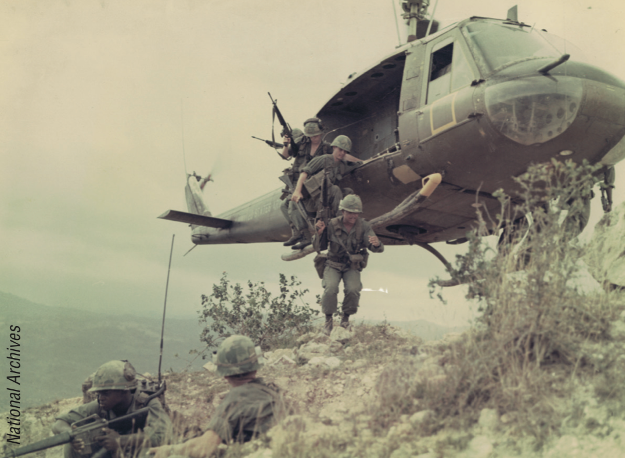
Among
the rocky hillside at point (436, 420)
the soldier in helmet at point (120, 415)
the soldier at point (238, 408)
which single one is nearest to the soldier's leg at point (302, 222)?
the rocky hillside at point (436, 420)

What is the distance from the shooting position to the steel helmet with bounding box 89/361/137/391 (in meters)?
3.86

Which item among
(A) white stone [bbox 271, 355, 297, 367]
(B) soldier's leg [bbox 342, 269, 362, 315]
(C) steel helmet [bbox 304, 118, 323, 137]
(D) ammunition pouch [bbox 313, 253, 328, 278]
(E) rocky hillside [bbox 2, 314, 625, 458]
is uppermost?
(C) steel helmet [bbox 304, 118, 323, 137]

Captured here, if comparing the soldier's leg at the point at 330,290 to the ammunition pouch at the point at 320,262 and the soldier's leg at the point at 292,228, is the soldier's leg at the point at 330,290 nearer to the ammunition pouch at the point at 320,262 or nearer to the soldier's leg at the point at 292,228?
the ammunition pouch at the point at 320,262

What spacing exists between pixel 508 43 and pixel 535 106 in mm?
1203

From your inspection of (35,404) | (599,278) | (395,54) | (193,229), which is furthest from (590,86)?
(193,229)

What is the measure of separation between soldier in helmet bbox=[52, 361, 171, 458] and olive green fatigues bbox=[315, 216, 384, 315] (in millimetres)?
3084

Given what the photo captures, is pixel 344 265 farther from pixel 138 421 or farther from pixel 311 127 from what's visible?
pixel 138 421

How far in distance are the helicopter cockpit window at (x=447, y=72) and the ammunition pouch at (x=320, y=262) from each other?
8.03 ft

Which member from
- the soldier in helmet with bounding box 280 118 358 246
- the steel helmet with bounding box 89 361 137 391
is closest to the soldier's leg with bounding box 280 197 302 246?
the soldier in helmet with bounding box 280 118 358 246

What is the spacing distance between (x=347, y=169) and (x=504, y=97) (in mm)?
2688

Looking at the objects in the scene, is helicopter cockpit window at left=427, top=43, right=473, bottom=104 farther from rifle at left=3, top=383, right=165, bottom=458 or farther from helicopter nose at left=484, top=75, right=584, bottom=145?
rifle at left=3, top=383, right=165, bottom=458

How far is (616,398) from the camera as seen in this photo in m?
2.94

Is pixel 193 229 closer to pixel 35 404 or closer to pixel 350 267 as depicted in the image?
pixel 35 404

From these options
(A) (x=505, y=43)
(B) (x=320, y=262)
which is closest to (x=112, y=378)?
(B) (x=320, y=262)
